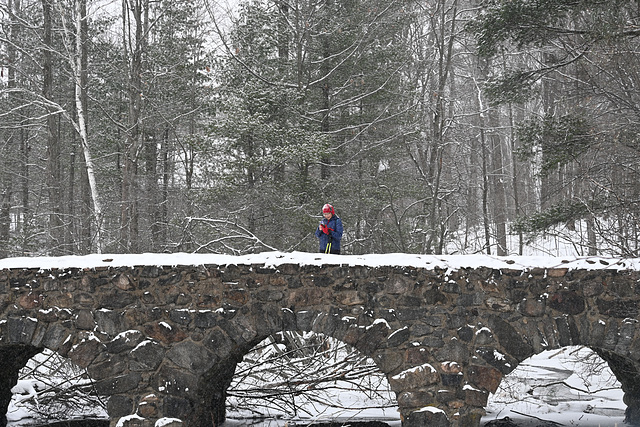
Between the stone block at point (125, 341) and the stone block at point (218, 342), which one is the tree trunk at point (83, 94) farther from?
the stone block at point (218, 342)

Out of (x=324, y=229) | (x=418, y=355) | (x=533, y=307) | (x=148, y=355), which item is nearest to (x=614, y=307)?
(x=533, y=307)

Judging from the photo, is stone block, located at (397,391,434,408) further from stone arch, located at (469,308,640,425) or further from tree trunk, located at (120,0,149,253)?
tree trunk, located at (120,0,149,253)

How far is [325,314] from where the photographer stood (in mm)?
6672

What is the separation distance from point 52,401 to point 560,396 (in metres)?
8.41

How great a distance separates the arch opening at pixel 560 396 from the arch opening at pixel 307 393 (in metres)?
1.82

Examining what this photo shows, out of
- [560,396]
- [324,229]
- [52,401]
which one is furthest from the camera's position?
[560,396]

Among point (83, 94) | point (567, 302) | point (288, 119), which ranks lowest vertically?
point (567, 302)

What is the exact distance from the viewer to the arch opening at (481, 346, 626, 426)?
9484 mm

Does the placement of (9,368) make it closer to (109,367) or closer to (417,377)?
(109,367)

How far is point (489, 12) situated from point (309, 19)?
5529mm

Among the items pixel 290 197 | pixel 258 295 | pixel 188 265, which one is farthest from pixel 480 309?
pixel 290 197

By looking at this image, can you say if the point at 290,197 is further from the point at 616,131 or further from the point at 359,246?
the point at 616,131

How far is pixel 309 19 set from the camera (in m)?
14.4

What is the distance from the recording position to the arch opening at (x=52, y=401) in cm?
959
